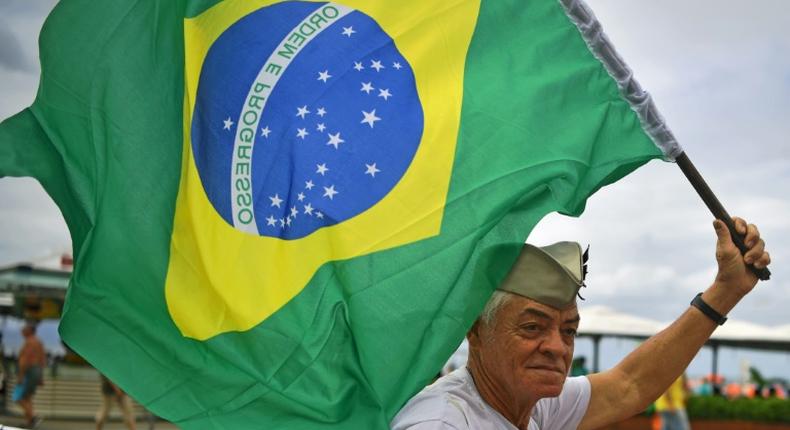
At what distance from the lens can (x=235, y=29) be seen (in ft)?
10.2

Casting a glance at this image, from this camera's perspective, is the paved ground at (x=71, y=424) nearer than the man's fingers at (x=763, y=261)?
No

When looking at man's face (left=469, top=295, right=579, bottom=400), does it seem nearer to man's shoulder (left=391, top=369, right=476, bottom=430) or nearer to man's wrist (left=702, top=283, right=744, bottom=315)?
man's shoulder (left=391, top=369, right=476, bottom=430)

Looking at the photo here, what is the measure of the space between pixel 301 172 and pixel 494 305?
68cm

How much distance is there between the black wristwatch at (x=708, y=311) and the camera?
128 inches

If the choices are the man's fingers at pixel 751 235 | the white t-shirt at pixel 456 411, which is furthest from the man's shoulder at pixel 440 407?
the man's fingers at pixel 751 235

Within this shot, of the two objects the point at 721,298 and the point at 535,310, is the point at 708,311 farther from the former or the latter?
the point at 535,310

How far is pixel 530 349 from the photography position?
287 centimetres

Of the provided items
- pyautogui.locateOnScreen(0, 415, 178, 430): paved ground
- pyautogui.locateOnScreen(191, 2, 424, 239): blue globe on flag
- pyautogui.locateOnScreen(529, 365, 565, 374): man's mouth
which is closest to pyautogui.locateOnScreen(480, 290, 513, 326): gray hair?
pyautogui.locateOnScreen(529, 365, 565, 374): man's mouth

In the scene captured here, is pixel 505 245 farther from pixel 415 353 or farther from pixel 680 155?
pixel 680 155

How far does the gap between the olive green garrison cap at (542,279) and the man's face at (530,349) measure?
0.08 feet

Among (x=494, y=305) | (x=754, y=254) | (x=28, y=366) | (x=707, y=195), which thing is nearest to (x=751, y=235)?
(x=754, y=254)

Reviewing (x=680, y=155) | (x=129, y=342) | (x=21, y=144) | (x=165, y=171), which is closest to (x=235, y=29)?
(x=165, y=171)

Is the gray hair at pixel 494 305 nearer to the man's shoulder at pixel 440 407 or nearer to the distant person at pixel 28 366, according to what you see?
the man's shoulder at pixel 440 407

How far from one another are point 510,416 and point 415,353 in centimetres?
37
